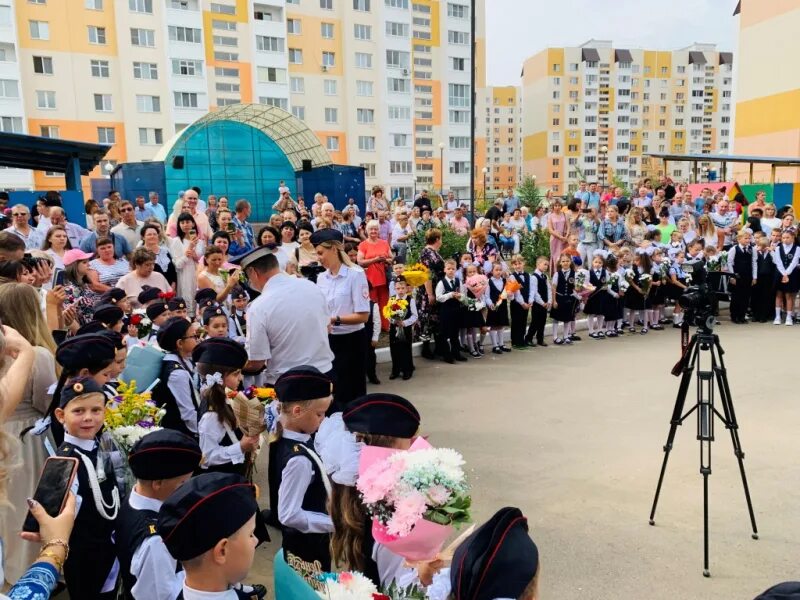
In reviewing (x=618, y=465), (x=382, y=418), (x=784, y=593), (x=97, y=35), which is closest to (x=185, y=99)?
(x=97, y=35)

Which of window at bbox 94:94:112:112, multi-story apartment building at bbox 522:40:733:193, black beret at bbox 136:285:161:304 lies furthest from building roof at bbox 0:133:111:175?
multi-story apartment building at bbox 522:40:733:193

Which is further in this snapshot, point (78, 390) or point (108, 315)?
point (108, 315)

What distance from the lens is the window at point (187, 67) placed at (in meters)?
46.8

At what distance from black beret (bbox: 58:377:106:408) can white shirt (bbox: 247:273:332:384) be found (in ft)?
4.50

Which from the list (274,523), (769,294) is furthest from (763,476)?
(769,294)

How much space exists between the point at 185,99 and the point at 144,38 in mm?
Answer: 4957

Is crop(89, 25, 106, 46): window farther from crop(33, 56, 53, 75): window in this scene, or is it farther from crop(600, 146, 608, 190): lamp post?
crop(600, 146, 608, 190): lamp post

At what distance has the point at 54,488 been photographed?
249 centimetres

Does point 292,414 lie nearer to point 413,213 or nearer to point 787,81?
point 413,213

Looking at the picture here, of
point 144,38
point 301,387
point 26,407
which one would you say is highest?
point 144,38

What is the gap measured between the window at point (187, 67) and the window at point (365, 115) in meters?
14.0

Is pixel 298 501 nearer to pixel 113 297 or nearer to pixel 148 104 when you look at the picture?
pixel 113 297

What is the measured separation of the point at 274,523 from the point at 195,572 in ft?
9.57

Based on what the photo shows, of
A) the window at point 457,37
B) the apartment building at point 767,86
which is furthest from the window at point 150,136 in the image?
the apartment building at point 767,86
